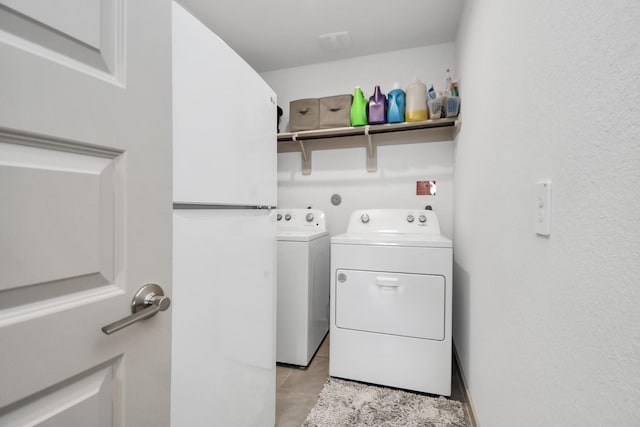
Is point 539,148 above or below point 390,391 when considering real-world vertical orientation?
above

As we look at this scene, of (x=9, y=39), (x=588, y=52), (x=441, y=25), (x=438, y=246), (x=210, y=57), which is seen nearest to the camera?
(x=9, y=39)

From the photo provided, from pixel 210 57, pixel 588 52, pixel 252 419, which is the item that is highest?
pixel 210 57

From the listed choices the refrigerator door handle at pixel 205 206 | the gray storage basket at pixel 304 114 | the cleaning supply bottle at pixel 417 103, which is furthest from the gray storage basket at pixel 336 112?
the refrigerator door handle at pixel 205 206

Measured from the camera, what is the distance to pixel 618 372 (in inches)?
16.6

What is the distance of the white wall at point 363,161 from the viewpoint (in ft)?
7.72

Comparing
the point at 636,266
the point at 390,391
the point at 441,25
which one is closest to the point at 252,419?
the point at 390,391

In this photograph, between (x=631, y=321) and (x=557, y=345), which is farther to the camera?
(x=557, y=345)

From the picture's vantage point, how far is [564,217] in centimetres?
59

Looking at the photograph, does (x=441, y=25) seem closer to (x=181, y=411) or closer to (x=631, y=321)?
(x=631, y=321)

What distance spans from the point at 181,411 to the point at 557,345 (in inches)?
37.5

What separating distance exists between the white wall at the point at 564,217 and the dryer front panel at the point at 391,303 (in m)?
0.44

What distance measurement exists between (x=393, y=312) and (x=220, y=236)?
121cm

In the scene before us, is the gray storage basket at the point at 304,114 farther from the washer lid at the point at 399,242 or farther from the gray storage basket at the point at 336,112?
the washer lid at the point at 399,242

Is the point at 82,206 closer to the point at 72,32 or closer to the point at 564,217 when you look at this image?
the point at 72,32
